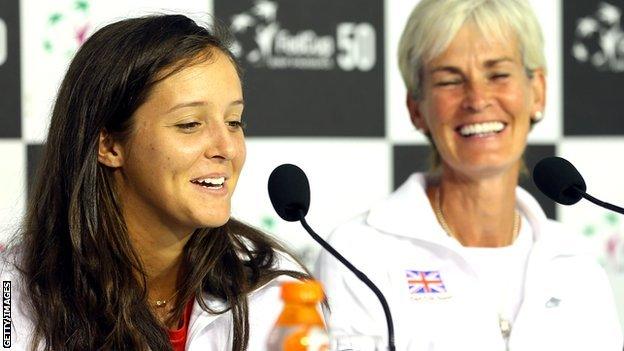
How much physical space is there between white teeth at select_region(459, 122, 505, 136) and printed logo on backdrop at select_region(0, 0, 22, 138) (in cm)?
94

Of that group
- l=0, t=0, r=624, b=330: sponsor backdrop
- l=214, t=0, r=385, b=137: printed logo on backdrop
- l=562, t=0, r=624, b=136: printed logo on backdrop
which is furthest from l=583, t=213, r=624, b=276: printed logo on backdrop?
l=214, t=0, r=385, b=137: printed logo on backdrop

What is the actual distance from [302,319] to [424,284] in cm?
94

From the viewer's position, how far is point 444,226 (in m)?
2.24

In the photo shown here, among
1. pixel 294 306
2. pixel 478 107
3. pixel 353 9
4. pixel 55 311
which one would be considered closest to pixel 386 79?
pixel 353 9

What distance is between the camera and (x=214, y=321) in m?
1.75

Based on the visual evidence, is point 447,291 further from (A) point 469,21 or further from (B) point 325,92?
(B) point 325,92

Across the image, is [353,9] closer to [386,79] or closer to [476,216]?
[386,79]

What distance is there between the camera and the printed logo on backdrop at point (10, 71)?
2.42 m

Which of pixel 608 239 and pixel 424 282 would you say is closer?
pixel 424 282

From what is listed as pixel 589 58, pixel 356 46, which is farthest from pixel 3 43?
pixel 589 58

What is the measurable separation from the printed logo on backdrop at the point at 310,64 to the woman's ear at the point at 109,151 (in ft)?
2.89

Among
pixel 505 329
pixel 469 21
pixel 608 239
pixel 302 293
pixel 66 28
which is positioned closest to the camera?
pixel 302 293

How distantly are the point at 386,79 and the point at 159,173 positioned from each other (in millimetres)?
1147

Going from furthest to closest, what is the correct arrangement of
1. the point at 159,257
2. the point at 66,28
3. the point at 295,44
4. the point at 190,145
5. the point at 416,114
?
the point at 295,44
the point at 66,28
the point at 416,114
the point at 159,257
the point at 190,145
